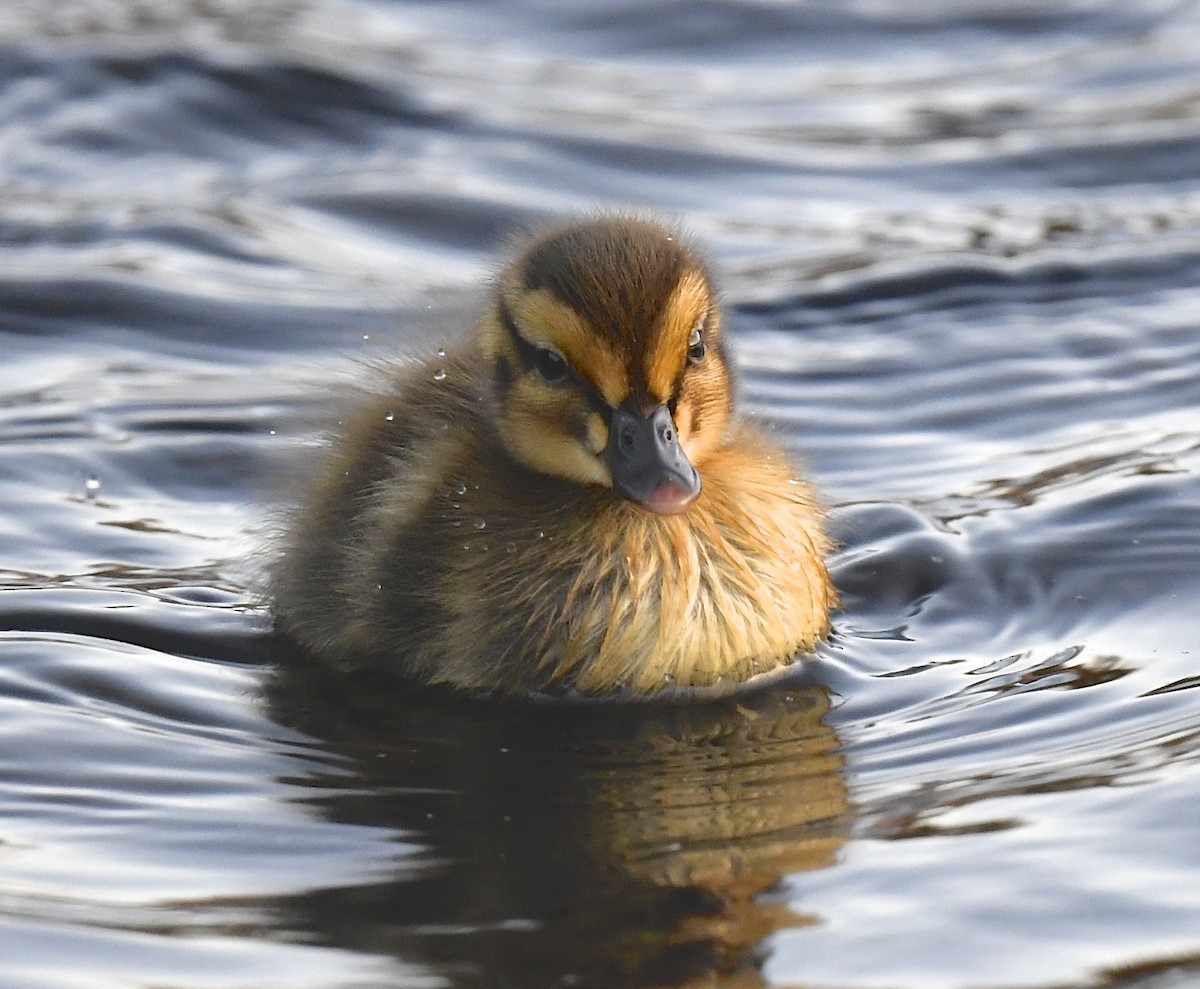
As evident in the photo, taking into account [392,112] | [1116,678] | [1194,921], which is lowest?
[1194,921]

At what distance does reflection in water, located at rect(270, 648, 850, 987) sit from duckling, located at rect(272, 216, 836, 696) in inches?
4.5

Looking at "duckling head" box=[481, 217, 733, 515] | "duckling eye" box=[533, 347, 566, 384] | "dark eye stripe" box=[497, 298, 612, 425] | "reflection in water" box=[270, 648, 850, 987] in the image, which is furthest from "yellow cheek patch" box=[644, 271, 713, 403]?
"reflection in water" box=[270, 648, 850, 987]

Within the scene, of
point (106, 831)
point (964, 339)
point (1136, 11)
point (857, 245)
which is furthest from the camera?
point (1136, 11)

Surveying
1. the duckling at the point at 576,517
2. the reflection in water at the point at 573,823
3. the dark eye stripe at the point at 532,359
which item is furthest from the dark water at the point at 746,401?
the dark eye stripe at the point at 532,359

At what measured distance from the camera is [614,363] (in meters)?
4.99

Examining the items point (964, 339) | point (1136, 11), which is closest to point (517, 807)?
point (964, 339)

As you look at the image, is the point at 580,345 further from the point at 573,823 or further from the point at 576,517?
the point at 573,823

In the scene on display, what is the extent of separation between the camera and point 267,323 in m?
8.41

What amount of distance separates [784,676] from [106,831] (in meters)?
1.67

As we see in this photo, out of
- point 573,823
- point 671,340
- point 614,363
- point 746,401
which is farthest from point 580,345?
point 746,401

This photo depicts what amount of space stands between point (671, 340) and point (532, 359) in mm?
384

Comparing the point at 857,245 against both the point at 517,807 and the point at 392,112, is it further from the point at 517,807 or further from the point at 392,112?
the point at 517,807

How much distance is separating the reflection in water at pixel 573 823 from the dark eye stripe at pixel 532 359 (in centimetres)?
70

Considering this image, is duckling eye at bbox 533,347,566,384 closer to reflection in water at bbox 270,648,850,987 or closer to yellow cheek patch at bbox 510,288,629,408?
yellow cheek patch at bbox 510,288,629,408
